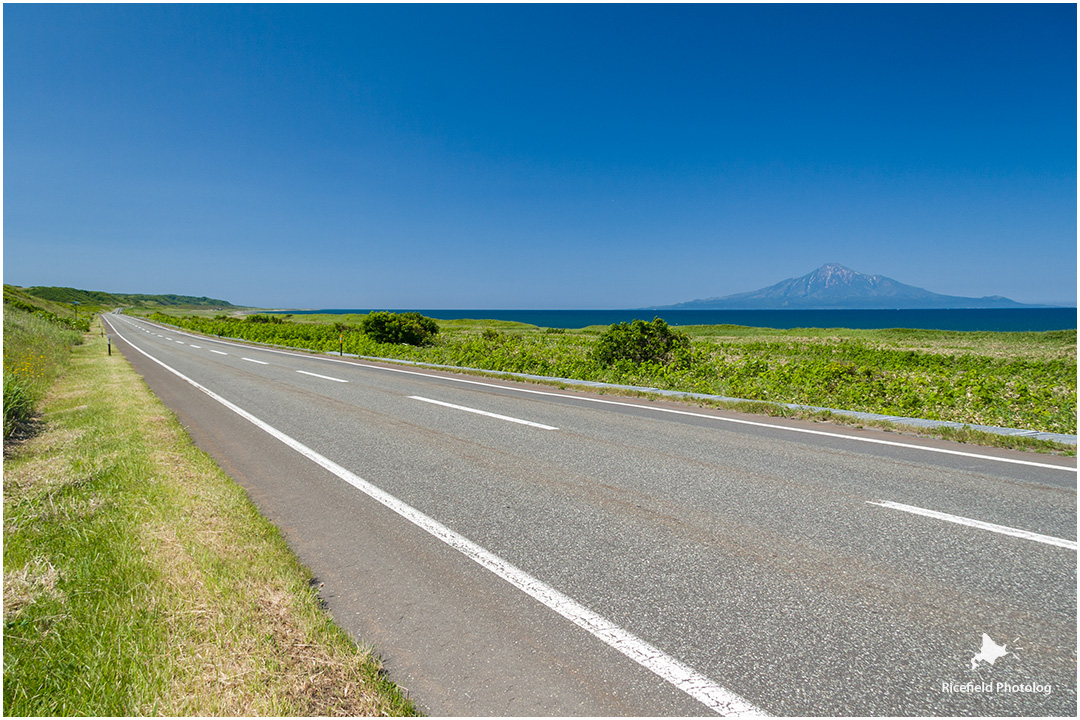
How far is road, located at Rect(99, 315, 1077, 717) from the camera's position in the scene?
99.2 inches

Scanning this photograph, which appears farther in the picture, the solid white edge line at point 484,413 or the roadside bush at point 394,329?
the roadside bush at point 394,329

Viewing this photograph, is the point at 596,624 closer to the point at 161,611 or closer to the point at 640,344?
the point at 161,611

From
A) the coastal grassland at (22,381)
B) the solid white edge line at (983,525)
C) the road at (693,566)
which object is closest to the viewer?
the road at (693,566)

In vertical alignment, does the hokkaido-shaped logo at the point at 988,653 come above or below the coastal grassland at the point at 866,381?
below

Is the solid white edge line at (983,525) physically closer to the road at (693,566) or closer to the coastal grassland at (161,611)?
the road at (693,566)

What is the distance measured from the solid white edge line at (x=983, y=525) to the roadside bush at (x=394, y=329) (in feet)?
90.8

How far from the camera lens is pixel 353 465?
6.34 m

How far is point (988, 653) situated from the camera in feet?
8.85

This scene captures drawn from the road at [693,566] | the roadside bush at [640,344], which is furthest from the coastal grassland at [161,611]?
the roadside bush at [640,344]

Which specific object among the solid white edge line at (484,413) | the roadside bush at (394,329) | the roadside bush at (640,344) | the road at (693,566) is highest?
the roadside bush at (394,329)

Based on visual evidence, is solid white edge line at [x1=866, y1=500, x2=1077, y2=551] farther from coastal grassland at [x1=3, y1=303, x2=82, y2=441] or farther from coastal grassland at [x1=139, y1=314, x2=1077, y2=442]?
coastal grassland at [x1=3, y1=303, x2=82, y2=441]

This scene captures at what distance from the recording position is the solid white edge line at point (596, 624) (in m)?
2.41

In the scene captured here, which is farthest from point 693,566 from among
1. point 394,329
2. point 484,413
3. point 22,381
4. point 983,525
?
point 394,329

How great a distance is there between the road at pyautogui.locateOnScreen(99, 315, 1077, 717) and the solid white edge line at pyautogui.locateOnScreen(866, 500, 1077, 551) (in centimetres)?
2
